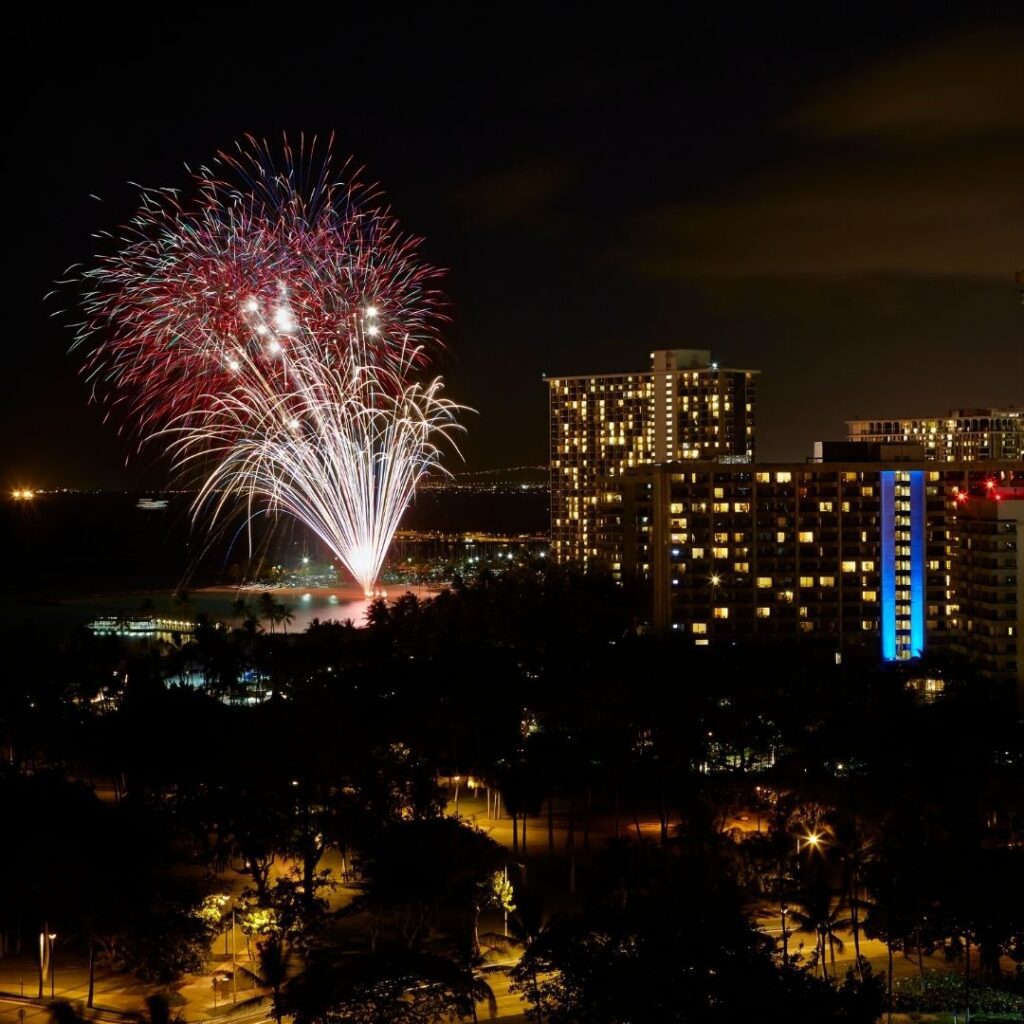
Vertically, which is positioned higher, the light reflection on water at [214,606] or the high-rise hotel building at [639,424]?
the high-rise hotel building at [639,424]

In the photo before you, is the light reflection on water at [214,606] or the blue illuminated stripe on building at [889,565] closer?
the blue illuminated stripe on building at [889,565]

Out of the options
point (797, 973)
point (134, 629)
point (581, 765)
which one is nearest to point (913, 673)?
point (581, 765)

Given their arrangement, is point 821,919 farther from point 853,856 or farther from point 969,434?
point 969,434

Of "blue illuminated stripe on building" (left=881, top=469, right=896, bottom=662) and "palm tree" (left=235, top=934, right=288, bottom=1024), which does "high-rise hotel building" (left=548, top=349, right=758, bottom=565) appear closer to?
"blue illuminated stripe on building" (left=881, top=469, right=896, bottom=662)

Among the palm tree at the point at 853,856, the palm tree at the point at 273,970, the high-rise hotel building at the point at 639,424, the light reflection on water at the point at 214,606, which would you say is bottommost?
the palm tree at the point at 273,970

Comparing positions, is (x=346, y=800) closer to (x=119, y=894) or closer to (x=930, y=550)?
(x=119, y=894)

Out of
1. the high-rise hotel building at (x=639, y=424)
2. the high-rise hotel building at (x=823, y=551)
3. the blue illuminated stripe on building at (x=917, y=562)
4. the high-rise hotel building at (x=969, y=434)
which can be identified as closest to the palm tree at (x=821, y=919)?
the high-rise hotel building at (x=823, y=551)

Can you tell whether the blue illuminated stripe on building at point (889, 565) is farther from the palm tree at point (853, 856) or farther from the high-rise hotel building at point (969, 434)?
the high-rise hotel building at point (969, 434)
